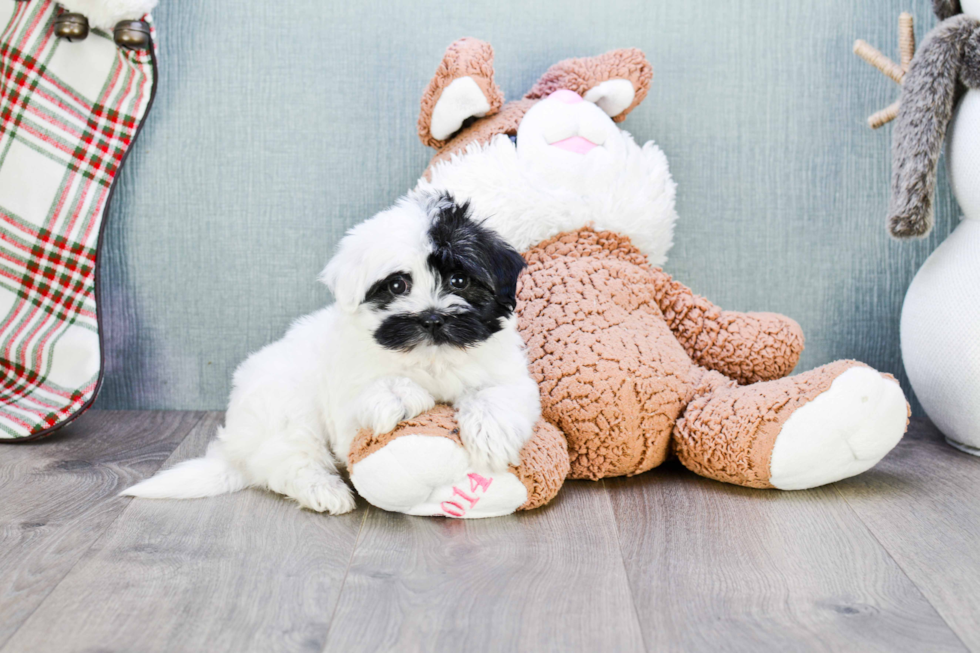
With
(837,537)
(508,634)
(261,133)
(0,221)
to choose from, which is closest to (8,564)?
(508,634)

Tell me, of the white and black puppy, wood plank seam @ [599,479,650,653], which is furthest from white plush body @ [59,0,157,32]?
wood plank seam @ [599,479,650,653]

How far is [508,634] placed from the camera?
0.99 meters

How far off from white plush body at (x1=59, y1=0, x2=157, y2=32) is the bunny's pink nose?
875 millimetres

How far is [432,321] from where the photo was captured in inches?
48.3

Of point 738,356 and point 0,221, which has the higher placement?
point 0,221

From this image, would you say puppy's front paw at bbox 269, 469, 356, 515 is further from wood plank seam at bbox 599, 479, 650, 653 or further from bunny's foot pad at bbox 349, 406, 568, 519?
wood plank seam at bbox 599, 479, 650, 653

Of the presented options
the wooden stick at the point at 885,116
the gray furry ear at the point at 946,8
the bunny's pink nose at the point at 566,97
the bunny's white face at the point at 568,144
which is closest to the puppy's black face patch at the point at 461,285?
the bunny's white face at the point at 568,144

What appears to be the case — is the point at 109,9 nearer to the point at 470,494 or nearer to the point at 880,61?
the point at 470,494

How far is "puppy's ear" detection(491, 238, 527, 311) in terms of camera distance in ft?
4.18

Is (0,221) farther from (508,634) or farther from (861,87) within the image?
(861,87)

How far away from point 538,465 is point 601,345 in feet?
0.92

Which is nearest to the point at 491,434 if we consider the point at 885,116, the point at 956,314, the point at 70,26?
the point at 956,314

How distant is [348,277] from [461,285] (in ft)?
0.58

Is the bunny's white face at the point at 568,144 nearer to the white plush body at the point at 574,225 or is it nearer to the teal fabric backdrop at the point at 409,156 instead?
the white plush body at the point at 574,225
